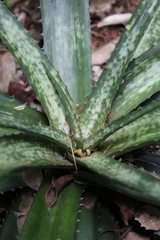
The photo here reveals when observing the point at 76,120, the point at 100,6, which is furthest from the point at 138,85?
the point at 100,6

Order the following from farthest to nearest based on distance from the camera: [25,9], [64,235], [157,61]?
[25,9] → [157,61] → [64,235]

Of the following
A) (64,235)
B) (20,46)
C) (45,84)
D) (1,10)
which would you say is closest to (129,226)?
(64,235)

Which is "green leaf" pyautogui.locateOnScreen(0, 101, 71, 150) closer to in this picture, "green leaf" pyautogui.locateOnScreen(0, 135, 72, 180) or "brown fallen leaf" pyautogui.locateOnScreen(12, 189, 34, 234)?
"green leaf" pyautogui.locateOnScreen(0, 135, 72, 180)

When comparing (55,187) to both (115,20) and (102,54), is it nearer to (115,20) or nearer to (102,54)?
(102,54)

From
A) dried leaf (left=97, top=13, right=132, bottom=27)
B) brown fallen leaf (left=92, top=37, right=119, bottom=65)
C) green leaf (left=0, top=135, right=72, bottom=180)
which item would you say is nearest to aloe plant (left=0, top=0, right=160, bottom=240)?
green leaf (left=0, top=135, right=72, bottom=180)

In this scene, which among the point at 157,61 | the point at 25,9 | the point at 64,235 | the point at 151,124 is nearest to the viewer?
the point at 64,235

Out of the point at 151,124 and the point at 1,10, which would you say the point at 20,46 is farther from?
the point at 151,124

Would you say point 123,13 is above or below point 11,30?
below

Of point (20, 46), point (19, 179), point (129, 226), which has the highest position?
point (20, 46)
